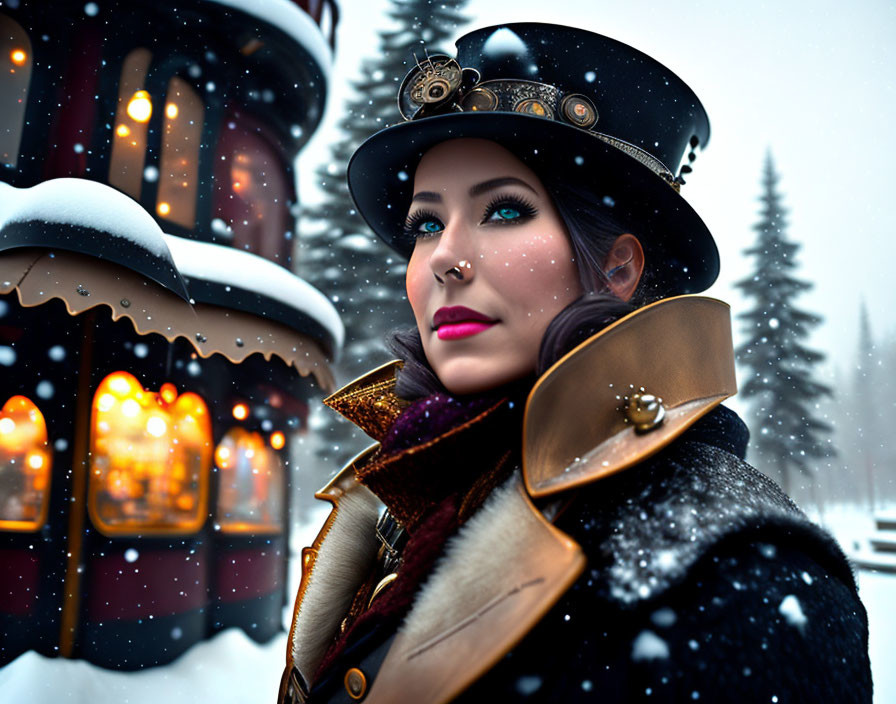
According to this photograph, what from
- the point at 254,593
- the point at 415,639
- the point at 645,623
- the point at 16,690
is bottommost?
the point at 254,593

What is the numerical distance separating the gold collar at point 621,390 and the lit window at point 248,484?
7.06 m

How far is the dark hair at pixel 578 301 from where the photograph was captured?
5.17ft

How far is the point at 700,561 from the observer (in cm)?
116

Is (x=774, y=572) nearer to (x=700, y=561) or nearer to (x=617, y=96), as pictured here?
(x=700, y=561)

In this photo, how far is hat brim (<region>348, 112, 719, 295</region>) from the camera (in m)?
1.68

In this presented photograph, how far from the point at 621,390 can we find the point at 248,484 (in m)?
7.45

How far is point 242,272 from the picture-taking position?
22.9 feet

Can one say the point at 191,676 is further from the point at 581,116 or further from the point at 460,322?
the point at 581,116

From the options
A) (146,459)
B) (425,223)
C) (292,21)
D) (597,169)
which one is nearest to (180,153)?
(292,21)

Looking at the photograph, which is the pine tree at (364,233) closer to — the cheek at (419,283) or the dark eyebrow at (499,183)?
the cheek at (419,283)

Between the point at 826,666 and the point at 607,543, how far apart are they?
425 millimetres

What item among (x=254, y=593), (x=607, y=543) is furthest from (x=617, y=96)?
(x=254, y=593)

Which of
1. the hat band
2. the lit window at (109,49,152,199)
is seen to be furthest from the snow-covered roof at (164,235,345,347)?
the hat band

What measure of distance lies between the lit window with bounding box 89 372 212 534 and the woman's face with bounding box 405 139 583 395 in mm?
6165
